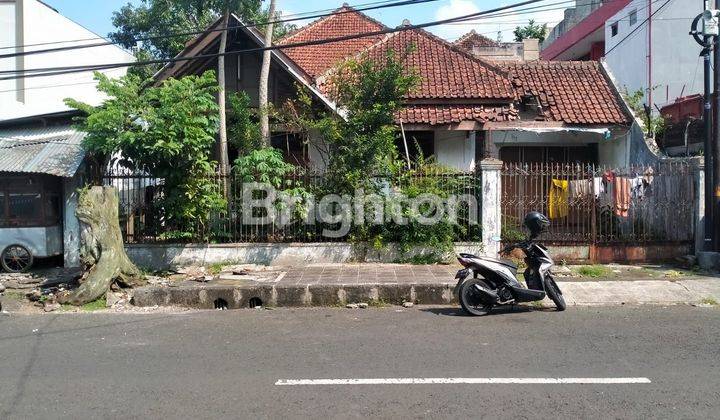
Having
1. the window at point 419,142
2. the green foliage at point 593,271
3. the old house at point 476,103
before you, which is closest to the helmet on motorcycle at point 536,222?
the green foliage at point 593,271

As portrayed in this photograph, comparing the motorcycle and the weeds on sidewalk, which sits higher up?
the motorcycle

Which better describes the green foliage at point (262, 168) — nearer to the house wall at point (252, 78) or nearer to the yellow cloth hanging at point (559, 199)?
the house wall at point (252, 78)

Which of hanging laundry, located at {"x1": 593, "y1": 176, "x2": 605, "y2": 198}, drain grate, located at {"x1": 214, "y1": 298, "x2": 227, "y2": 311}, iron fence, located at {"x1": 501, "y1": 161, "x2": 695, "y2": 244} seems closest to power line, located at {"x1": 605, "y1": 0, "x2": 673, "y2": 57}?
iron fence, located at {"x1": 501, "y1": 161, "x2": 695, "y2": 244}

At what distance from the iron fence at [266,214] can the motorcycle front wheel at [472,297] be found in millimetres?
3319

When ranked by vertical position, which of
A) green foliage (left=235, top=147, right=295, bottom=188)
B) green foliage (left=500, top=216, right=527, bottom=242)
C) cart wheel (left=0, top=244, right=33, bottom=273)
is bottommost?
cart wheel (left=0, top=244, right=33, bottom=273)

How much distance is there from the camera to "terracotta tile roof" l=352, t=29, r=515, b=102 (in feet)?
44.8

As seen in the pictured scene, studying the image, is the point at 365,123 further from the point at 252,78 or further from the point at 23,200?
the point at 23,200

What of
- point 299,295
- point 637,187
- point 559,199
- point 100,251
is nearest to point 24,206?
point 100,251

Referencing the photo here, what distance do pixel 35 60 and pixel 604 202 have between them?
1850 cm

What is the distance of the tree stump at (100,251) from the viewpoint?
29.3 ft

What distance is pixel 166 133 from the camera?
9852 millimetres

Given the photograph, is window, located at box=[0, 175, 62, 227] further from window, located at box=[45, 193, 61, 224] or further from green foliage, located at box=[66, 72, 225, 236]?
green foliage, located at box=[66, 72, 225, 236]

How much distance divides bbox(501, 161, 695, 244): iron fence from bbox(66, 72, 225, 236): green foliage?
18.4 ft

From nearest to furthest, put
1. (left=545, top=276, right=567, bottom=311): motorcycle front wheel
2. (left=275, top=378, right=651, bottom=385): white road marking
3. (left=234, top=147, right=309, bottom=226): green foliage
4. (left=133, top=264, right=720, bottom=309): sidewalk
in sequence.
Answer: (left=275, top=378, right=651, bottom=385): white road marking < (left=545, top=276, right=567, bottom=311): motorcycle front wheel < (left=133, top=264, right=720, bottom=309): sidewalk < (left=234, top=147, right=309, bottom=226): green foliage
